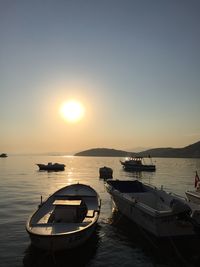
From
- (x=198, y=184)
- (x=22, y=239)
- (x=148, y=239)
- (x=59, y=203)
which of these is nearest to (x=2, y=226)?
(x=22, y=239)

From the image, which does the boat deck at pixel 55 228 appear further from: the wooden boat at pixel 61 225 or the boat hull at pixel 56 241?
the boat hull at pixel 56 241

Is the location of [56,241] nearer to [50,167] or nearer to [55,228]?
[55,228]

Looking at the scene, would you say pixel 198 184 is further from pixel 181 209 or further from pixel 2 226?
pixel 2 226

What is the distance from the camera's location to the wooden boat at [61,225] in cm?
1492

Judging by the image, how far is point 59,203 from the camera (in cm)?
1881

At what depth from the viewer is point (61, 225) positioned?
17.2 m

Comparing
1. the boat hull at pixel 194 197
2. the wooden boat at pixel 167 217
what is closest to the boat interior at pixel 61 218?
the wooden boat at pixel 167 217

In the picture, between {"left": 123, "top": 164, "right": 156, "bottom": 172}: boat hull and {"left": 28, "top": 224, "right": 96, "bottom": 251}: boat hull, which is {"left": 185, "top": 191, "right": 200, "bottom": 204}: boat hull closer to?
{"left": 28, "top": 224, "right": 96, "bottom": 251}: boat hull

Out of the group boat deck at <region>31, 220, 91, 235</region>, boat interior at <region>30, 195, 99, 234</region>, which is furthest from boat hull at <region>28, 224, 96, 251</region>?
boat interior at <region>30, 195, 99, 234</region>

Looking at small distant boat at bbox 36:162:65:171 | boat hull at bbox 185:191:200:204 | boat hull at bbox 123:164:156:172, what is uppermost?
small distant boat at bbox 36:162:65:171

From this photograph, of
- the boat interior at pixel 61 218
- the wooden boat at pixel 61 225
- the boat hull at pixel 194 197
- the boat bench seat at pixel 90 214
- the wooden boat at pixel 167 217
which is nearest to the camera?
the wooden boat at pixel 61 225

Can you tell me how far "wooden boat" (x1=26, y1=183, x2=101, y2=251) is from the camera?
49.0 ft

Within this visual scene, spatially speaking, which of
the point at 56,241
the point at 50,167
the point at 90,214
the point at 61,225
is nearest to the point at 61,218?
the point at 61,225

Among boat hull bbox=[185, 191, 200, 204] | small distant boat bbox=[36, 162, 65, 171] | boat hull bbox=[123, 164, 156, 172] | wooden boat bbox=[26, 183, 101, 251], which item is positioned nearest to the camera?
wooden boat bbox=[26, 183, 101, 251]
